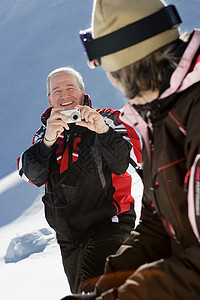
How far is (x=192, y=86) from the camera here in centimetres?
135

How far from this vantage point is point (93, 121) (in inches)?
102

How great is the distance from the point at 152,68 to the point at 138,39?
115mm

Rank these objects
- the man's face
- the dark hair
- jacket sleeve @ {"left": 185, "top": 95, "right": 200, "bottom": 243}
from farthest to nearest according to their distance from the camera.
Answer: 1. the man's face
2. the dark hair
3. jacket sleeve @ {"left": 185, "top": 95, "right": 200, "bottom": 243}

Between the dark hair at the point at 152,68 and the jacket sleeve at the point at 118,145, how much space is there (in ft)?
3.87

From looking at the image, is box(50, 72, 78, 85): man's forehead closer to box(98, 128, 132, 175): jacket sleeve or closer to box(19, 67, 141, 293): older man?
box(19, 67, 141, 293): older man

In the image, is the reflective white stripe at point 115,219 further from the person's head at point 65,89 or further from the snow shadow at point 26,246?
the snow shadow at point 26,246

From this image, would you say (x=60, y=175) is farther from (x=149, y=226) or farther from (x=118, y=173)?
(x=149, y=226)

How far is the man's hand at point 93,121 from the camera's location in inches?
101

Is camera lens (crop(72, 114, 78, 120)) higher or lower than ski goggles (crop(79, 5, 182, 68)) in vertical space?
lower

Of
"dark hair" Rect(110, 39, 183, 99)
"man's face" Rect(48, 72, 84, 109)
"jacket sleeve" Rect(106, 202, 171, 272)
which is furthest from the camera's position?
"man's face" Rect(48, 72, 84, 109)

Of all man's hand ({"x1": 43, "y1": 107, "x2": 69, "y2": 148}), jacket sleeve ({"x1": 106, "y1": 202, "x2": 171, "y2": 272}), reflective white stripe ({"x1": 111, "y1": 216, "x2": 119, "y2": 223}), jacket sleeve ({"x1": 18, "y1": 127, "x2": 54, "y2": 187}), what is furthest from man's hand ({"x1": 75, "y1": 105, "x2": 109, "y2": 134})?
jacket sleeve ({"x1": 106, "y1": 202, "x2": 171, "y2": 272})

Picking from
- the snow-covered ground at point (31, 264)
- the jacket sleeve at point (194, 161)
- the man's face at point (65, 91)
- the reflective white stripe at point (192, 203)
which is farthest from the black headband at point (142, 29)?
the snow-covered ground at point (31, 264)

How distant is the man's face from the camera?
2836mm

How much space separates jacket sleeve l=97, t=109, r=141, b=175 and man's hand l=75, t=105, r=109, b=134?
0.17 ft
